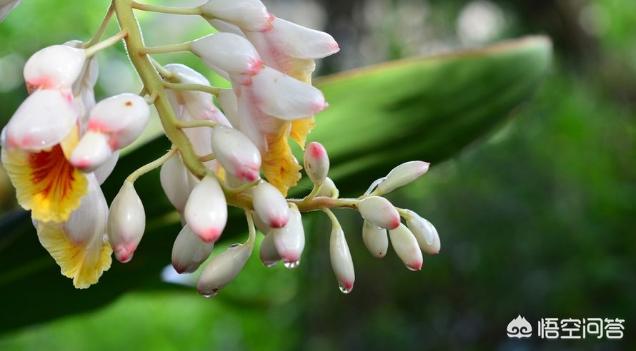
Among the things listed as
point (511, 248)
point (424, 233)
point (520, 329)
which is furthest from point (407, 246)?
point (511, 248)

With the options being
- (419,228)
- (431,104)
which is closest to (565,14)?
(431,104)

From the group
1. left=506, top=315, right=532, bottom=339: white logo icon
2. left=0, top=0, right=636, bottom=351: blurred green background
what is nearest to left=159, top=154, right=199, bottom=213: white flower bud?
left=506, top=315, right=532, bottom=339: white logo icon

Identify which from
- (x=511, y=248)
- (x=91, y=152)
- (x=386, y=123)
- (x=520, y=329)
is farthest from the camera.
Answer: (x=511, y=248)

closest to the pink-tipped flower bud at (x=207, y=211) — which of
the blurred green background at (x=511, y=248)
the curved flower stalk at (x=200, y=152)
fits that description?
the curved flower stalk at (x=200, y=152)

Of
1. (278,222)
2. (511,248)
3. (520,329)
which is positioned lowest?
(511,248)

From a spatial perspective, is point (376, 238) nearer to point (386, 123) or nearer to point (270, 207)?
point (270, 207)

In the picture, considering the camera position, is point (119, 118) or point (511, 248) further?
point (511, 248)
